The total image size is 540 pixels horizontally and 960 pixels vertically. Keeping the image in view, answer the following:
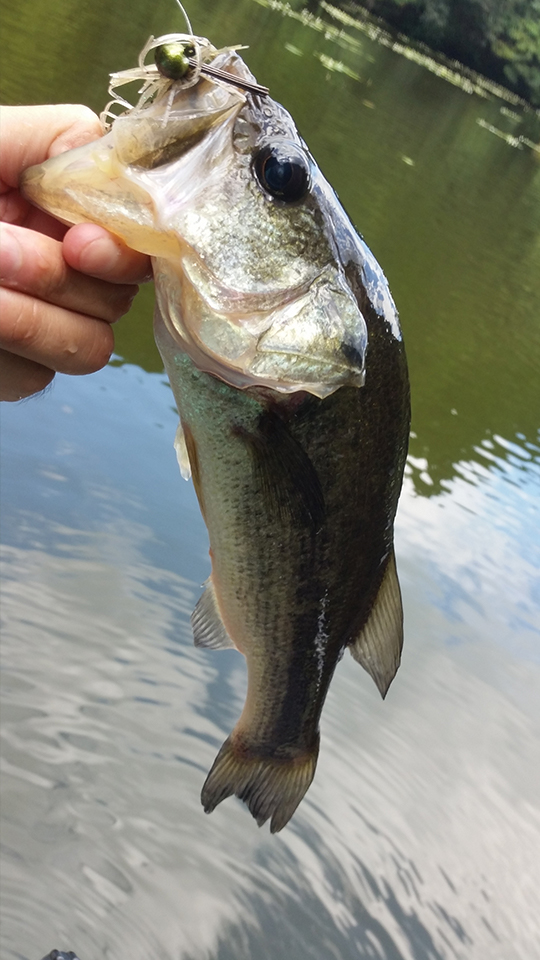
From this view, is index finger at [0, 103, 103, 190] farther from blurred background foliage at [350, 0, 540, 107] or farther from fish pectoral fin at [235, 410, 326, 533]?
blurred background foliage at [350, 0, 540, 107]

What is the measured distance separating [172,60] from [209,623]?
127cm

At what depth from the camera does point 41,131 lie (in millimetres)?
1739

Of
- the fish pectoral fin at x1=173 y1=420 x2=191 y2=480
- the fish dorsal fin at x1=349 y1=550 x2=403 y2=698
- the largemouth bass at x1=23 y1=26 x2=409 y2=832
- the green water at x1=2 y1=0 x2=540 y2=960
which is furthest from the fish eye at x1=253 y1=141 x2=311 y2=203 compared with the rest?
the green water at x1=2 y1=0 x2=540 y2=960

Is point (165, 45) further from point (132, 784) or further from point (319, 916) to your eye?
point (319, 916)

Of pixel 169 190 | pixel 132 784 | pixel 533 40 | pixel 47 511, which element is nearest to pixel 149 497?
pixel 47 511

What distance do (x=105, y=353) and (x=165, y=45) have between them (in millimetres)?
598

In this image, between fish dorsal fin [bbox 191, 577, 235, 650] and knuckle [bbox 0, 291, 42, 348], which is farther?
fish dorsal fin [bbox 191, 577, 235, 650]

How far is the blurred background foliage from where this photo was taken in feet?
163

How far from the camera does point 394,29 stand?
4966 centimetres

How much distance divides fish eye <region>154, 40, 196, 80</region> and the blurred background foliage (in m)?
50.9

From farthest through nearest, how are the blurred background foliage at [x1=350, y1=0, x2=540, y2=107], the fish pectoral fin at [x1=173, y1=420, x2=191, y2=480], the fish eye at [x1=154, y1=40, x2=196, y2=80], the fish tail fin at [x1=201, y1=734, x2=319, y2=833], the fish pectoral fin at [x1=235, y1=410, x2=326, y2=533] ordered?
the blurred background foliage at [x1=350, y1=0, x2=540, y2=107], the fish tail fin at [x1=201, y1=734, x2=319, y2=833], the fish pectoral fin at [x1=173, y1=420, x2=191, y2=480], the fish pectoral fin at [x1=235, y1=410, x2=326, y2=533], the fish eye at [x1=154, y1=40, x2=196, y2=80]

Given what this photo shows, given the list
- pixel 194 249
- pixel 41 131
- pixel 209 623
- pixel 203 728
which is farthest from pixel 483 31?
pixel 194 249

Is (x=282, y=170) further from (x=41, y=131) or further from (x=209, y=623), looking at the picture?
(x=209, y=623)

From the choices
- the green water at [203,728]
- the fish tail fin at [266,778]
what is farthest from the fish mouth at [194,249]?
the green water at [203,728]
